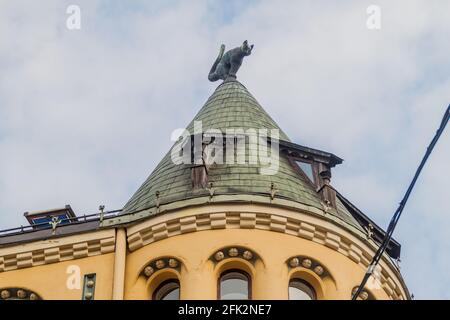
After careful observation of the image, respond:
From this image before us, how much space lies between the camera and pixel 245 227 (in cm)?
2603

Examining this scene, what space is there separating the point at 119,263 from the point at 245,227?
266 centimetres

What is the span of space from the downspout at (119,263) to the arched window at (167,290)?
74 centimetres

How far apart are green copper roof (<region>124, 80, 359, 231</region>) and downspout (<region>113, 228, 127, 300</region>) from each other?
927 millimetres

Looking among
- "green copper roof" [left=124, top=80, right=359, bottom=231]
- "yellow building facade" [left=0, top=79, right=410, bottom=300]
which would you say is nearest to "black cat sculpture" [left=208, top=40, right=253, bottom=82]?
"green copper roof" [left=124, top=80, right=359, bottom=231]

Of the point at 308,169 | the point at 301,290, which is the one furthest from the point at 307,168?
the point at 301,290

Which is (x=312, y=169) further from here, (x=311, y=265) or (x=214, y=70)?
(x=214, y=70)

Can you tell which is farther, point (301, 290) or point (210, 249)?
point (301, 290)

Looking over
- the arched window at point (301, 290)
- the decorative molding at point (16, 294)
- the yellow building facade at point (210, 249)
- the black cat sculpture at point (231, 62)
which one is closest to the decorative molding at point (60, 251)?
the yellow building facade at point (210, 249)

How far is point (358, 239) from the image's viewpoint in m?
26.8

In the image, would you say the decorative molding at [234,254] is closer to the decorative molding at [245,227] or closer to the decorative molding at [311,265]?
the decorative molding at [245,227]
